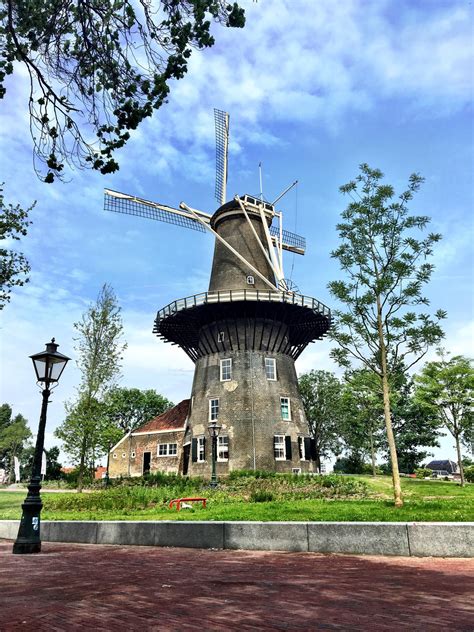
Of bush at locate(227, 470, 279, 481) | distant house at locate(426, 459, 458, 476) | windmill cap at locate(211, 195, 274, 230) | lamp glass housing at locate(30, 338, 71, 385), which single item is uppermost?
windmill cap at locate(211, 195, 274, 230)

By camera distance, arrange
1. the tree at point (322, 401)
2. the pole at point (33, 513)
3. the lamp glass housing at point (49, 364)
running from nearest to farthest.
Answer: the pole at point (33, 513) → the lamp glass housing at point (49, 364) → the tree at point (322, 401)

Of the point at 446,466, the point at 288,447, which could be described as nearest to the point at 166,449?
the point at 288,447

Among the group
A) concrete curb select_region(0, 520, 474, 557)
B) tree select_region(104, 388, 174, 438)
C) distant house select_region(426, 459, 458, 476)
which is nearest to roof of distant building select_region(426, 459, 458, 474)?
distant house select_region(426, 459, 458, 476)

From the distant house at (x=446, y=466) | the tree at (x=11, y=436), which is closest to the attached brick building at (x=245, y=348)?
the tree at (x=11, y=436)

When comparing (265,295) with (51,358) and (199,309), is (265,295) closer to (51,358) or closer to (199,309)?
(199,309)

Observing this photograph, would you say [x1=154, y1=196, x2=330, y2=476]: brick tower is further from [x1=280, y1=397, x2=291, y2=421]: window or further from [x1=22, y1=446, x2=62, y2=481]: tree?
[x1=22, y1=446, x2=62, y2=481]: tree

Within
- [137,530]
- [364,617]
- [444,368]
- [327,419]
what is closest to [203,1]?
[364,617]

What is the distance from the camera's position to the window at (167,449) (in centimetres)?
3706

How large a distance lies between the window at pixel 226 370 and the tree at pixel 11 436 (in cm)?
5104

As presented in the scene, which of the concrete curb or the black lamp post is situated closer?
the concrete curb

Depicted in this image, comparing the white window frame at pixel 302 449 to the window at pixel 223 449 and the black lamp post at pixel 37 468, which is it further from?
the black lamp post at pixel 37 468

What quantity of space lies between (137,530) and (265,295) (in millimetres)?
21340

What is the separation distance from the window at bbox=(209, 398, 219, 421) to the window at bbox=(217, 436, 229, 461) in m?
1.61

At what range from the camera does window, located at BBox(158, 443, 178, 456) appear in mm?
37062
